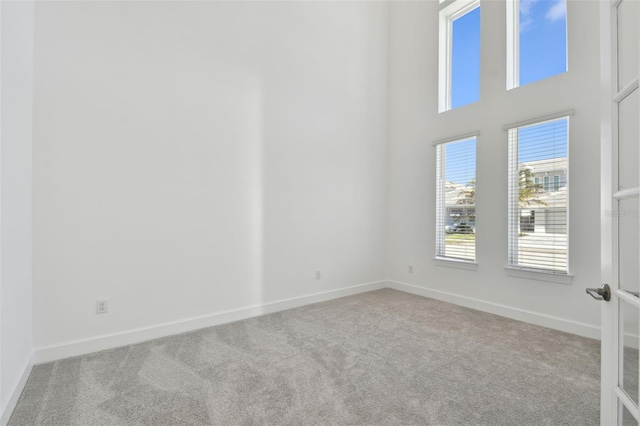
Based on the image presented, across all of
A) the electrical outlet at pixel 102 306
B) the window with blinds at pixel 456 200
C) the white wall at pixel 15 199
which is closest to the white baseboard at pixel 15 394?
the white wall at pixel 15 199

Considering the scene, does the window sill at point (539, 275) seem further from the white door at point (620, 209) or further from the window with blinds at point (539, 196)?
the white door at point (620, 209)

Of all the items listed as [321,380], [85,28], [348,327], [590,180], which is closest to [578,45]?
[590,180]

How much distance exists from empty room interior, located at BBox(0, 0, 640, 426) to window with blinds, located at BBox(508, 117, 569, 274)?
0.07 ft

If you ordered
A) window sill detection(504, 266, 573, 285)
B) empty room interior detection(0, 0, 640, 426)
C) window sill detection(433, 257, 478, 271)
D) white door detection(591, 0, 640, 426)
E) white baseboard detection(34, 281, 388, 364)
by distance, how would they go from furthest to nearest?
window sill detection(433, 257, 478, 271) < window sill detection(504, 266, 573, 285) < white baseboard detection(34, 281, 388, 364) < empty room interior detection(0, 0, 640, 426) < white door detection(591, 0, 640, 426)

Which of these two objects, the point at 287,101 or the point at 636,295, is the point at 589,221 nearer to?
the point at 636,295

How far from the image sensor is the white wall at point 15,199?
1.73 meters

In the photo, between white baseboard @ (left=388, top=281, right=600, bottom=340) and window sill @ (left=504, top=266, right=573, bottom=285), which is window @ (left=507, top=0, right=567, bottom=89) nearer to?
window sill @ (left=504, top=266, right=573, bottom=285)

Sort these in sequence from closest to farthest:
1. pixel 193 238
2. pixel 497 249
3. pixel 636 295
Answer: pixel 636 295 < pixel 193 238 < pixel 497 249

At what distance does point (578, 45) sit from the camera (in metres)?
2.95

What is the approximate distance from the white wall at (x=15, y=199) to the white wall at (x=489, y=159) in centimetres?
414

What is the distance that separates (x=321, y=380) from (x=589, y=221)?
288 centimetres

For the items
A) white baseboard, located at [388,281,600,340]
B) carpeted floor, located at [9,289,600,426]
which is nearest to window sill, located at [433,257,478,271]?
white baseboard, located at [388,281,600,340]

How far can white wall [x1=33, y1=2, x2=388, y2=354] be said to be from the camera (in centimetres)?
243

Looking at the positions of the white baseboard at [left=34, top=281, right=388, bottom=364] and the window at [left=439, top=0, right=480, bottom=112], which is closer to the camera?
the white baseboard at [left=34, top=281, right=388, bottom=364]
